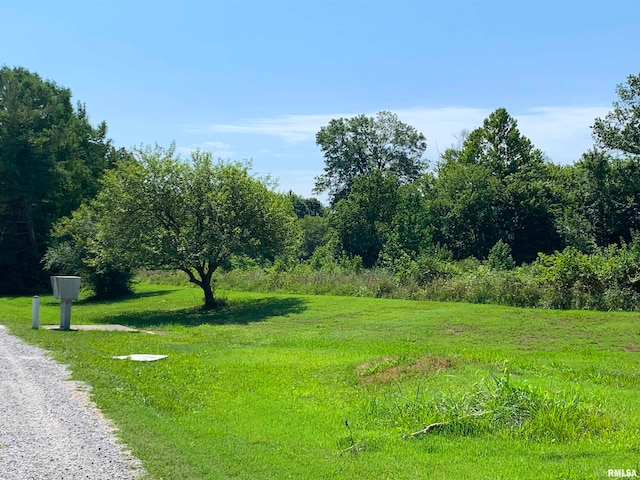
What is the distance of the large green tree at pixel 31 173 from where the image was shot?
4641 centimetres

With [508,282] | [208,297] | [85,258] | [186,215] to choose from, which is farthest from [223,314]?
[85,258]

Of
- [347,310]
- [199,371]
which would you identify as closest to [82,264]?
[347,310]

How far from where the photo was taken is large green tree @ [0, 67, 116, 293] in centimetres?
4641

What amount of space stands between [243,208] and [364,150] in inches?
1978

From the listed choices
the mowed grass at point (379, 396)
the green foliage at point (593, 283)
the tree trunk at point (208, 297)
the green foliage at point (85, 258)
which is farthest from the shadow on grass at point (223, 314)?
the green foliage at point (593, 283)

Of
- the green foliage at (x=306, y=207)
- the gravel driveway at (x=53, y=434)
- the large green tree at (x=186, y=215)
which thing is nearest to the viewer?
the gravel driveway at (x=53, y=434)

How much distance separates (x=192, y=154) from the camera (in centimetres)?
2817

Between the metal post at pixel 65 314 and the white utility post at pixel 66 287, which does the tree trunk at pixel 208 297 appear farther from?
the white utility post at pixel 66 287

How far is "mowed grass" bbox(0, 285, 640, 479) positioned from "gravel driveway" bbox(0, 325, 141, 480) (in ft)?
1.03

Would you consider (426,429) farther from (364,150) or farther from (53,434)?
(364,150)

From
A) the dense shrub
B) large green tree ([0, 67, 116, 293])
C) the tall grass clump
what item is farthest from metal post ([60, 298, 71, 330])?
large green tree ([0, 67, 116, 293])

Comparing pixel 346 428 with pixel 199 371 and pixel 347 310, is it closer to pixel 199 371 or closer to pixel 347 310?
pixel 199 371

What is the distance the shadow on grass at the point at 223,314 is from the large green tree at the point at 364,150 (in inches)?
1894

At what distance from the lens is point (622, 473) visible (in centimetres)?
580
